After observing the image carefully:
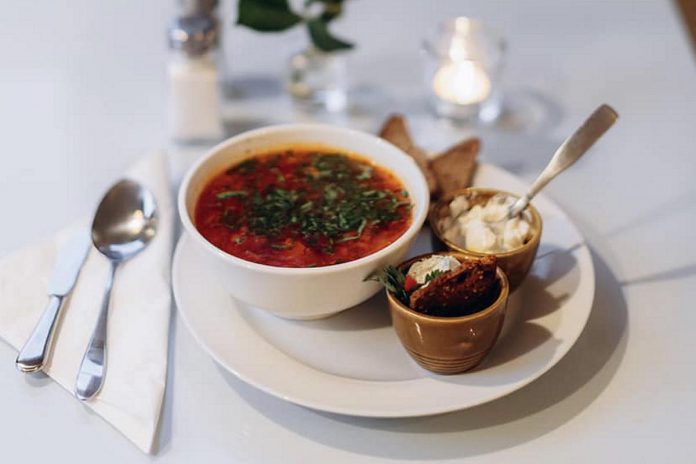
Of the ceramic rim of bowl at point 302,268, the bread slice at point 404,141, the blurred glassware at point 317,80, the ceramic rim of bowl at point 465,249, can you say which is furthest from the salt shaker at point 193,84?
the ceramic rim of bowl at point 465,249

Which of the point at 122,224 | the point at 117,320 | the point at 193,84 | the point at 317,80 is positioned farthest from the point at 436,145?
the point at 117,320

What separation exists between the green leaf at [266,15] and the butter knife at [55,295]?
76 centimetres

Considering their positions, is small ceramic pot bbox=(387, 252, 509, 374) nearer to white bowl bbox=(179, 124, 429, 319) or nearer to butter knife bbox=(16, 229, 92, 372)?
white bowl bbox=(179, 124, 429, 319)

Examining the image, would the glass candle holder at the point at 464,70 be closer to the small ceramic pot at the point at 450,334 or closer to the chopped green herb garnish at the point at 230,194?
the chopped green herb garnish at the point at 230,194

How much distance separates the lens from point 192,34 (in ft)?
7.11

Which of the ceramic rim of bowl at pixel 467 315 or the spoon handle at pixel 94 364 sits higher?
the ceramic rim of bowl at pixel 467 315

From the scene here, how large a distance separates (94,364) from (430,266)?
2.21ft

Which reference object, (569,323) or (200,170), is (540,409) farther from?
(200,170)

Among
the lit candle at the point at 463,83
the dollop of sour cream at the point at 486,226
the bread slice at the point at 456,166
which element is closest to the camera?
the dollop of sour cream at the point at 486,226

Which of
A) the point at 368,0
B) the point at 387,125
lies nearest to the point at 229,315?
the point at 387,125

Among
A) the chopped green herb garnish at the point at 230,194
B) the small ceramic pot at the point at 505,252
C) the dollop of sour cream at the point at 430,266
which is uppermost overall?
the dollop of sour cream at the point at 430,266

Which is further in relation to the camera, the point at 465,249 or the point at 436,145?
the point at 436,145

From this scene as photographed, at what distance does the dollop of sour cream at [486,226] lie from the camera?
163cm

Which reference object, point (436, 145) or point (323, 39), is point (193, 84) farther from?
point (436, 145)
